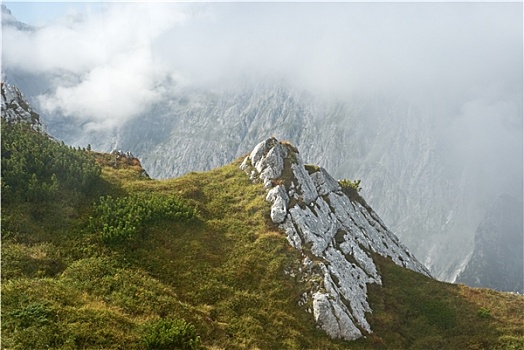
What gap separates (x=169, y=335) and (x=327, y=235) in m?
23.7

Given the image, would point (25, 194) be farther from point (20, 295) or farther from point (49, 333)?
point (49, 333)

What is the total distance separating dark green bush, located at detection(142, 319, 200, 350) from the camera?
60.2 feet

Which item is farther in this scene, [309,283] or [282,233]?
[282,233]

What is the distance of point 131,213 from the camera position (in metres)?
32.3

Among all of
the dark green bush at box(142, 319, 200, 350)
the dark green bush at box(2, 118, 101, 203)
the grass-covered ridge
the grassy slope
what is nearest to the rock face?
the grass-covered ridge

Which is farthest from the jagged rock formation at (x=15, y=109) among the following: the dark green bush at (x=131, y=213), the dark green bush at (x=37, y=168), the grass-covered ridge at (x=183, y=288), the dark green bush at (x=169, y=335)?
the dark green bush at (x=169, y=335)

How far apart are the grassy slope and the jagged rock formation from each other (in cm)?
1708

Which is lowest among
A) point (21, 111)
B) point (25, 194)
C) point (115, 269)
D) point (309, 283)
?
point (309, 283)

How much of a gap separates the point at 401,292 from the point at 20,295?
32746mm

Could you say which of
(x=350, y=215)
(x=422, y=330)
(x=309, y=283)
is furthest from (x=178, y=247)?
(x=350, y=215)

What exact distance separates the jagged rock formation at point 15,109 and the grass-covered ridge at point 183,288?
1666 centimetres

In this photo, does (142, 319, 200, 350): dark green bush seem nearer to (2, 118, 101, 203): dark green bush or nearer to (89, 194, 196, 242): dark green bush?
(89, 194, 196, 242): dark green bush

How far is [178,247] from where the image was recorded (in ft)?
103

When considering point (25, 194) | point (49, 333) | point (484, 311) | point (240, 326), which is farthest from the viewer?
point (484, 311)
